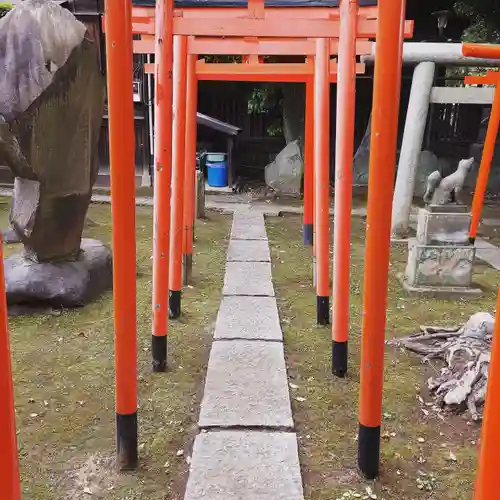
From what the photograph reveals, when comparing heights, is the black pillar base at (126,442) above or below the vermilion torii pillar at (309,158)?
below

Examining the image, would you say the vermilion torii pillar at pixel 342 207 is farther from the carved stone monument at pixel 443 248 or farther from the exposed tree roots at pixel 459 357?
the carved stone monument at pixel 443 248

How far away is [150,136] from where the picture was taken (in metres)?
10.5

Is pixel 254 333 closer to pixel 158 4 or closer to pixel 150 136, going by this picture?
pixel 158 4

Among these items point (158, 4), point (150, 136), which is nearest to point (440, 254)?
point (158, 4)

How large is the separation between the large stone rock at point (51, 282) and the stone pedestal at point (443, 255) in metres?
2.93

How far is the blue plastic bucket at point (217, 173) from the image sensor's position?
10.6m

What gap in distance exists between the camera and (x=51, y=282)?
4.11m

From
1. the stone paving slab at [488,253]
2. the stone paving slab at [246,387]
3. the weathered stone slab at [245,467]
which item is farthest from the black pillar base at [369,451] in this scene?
the stone paving slab at [488,253]

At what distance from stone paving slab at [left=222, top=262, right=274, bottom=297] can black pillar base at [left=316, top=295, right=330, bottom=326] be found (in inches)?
25.5

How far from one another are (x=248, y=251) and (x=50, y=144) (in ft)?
9.30

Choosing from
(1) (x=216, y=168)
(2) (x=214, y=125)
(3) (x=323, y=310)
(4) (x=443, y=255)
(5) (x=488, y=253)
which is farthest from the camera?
(1) (x=216, y=168)

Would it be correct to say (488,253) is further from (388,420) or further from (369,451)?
(369,451)

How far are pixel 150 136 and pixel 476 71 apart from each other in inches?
277

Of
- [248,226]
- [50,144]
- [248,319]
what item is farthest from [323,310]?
[248,226]
